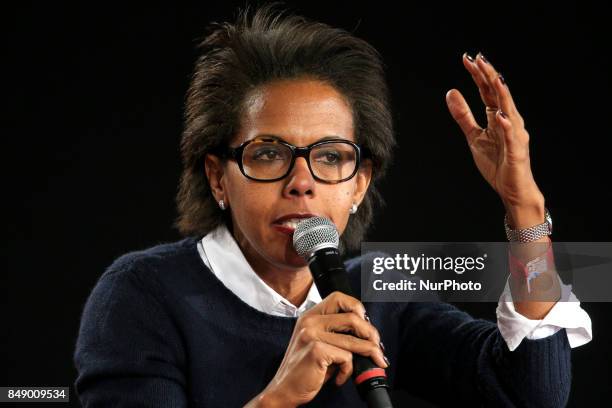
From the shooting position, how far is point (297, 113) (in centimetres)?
152

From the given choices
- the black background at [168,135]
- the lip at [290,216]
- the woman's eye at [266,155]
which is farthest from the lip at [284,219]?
the black background at [168,135]

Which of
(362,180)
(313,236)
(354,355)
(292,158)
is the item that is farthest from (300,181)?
(354,355)

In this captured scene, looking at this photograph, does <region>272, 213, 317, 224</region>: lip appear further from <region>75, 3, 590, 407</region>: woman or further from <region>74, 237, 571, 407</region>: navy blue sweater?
<region>74, 237, 571, 407</region>: navy blue sweater

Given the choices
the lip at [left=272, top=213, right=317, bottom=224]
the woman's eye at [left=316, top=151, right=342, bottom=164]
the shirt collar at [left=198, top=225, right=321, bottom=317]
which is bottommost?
the shirt collar at [left=198, top=225, right=321, bottom=317]

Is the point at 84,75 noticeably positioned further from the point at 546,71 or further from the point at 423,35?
the point at 546,71

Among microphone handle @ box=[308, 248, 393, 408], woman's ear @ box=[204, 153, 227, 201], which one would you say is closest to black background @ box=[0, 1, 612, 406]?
woman's ear @ box=[204, 153, 227, 201]

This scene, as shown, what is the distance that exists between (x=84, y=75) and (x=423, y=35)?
0.90m

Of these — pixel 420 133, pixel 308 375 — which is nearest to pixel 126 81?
pixel 420 133

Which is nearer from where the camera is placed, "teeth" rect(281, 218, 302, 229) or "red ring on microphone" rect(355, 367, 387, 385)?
"red ring on microphone" rect(355, 367, 387, 385)

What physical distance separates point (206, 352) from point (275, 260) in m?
0.21

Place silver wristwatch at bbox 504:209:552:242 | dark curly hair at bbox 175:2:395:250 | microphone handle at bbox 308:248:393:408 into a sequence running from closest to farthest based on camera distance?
microphone handle at bbox 308:248:393:408
silver wristwatch at bbox 504:209:552:242
dark curly hair at bbox 175:2:395:250

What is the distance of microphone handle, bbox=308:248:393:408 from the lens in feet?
3.73

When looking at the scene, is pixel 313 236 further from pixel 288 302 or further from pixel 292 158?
pixel 288 302

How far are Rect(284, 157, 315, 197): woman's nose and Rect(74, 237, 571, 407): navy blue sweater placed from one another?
0.27 meters
